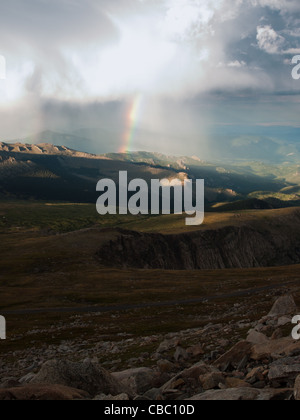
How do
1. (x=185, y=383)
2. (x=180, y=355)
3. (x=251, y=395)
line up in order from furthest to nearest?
1. (x=180, y=355)
2. (x=185, y=383)
3. (x=251, y=395)

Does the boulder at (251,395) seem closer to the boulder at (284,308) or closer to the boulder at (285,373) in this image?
the boulder at (285,373)

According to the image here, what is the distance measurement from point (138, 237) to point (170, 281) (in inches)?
2603

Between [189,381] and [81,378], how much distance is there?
7792mm

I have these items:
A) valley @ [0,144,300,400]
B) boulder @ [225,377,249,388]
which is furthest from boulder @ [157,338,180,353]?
boulder @ [225,377,249,388]

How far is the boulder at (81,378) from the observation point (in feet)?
71.8

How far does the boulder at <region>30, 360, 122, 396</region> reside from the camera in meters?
21.9

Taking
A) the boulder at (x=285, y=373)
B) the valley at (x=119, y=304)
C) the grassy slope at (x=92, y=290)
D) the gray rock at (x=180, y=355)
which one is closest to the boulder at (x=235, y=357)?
the valley at (x=119, y=304)

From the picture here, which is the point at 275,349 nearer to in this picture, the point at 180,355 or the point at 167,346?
the point at 180,355

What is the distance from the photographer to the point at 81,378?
22.3m

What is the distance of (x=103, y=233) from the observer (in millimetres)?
186250

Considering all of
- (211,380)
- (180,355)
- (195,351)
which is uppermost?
(211,380)

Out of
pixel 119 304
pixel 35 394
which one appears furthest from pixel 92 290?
pixel 35 394
